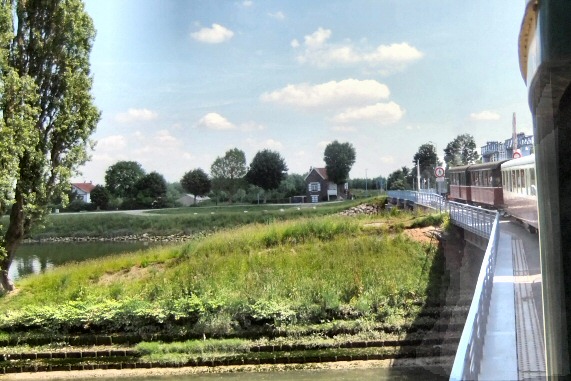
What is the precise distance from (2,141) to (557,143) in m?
16.2

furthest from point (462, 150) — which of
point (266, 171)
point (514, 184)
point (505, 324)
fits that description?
point (505, 324)

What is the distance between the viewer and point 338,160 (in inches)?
2813

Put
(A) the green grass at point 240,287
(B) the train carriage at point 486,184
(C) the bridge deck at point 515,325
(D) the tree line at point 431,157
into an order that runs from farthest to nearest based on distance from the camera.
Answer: (D) the tree line at point 431,157 → (B) the train carriage at point 486,184 → (A) the green grass at point 240,287 → (C) the bridge deck at point 515,325

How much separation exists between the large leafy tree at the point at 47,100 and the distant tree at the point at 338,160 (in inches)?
2078

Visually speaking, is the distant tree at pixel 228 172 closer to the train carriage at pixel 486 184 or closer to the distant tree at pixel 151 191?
the distant tree at pixel 151 191

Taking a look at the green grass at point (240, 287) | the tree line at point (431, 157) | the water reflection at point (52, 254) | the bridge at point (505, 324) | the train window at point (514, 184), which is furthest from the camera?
the tree line at point (431, 157)

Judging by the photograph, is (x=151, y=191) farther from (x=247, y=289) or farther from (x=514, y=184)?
(x=514, y=184)

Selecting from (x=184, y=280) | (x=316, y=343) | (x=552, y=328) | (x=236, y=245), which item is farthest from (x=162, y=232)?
(x=552, y=328)

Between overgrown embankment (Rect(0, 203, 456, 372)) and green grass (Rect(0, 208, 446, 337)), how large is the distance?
0.03 m

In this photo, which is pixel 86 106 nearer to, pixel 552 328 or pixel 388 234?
pixel 388 234

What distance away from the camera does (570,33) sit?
11.8 feet

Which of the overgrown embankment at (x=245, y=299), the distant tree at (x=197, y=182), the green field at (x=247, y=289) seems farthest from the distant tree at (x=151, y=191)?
the overgrown embankment at (x=245, y=299)

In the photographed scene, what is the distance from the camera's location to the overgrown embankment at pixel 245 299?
551 inches

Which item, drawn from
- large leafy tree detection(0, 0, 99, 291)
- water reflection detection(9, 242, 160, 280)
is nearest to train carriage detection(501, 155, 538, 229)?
large leafy tree detection(0, 0, 99, 291)
